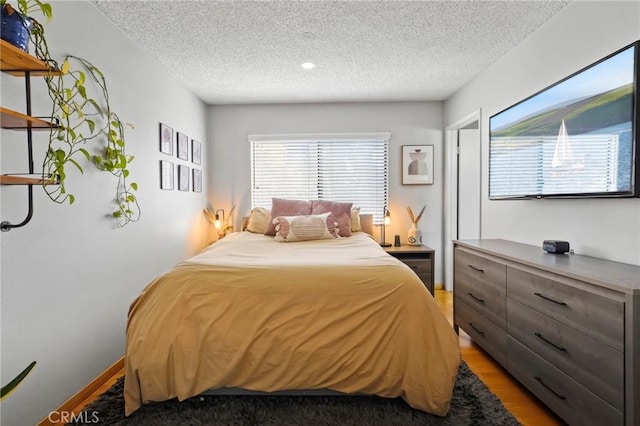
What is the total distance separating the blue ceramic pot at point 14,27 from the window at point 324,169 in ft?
9.51

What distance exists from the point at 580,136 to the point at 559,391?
54.2 inches

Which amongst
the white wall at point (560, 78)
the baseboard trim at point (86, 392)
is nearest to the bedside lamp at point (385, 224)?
the white wall at point (560, 78)

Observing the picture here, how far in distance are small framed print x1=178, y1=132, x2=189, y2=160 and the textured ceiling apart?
0.57 metres

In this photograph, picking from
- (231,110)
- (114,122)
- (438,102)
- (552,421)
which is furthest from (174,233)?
(438,102)

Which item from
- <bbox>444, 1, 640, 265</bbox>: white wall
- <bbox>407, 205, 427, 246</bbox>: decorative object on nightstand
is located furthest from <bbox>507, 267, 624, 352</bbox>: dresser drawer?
<bbox>407, 205, 427, 246</bbox>: decorative object on nightstand

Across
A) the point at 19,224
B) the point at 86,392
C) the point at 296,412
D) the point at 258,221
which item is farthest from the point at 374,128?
the point at 86,392

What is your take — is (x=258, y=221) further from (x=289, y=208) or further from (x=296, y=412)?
(x=296, y=412)

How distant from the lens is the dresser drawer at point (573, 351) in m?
1.26

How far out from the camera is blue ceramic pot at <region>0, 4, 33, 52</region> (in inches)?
48.7

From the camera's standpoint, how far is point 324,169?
13.9 feet

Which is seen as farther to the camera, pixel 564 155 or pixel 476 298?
pixel 476 298

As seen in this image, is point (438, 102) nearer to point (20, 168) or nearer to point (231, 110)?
point (231, 110)

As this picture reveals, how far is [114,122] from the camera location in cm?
225

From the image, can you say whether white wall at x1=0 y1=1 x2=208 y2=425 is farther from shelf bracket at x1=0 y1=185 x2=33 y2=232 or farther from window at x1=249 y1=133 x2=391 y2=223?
window at x1=249 y1=133 x2=391 y2=223
